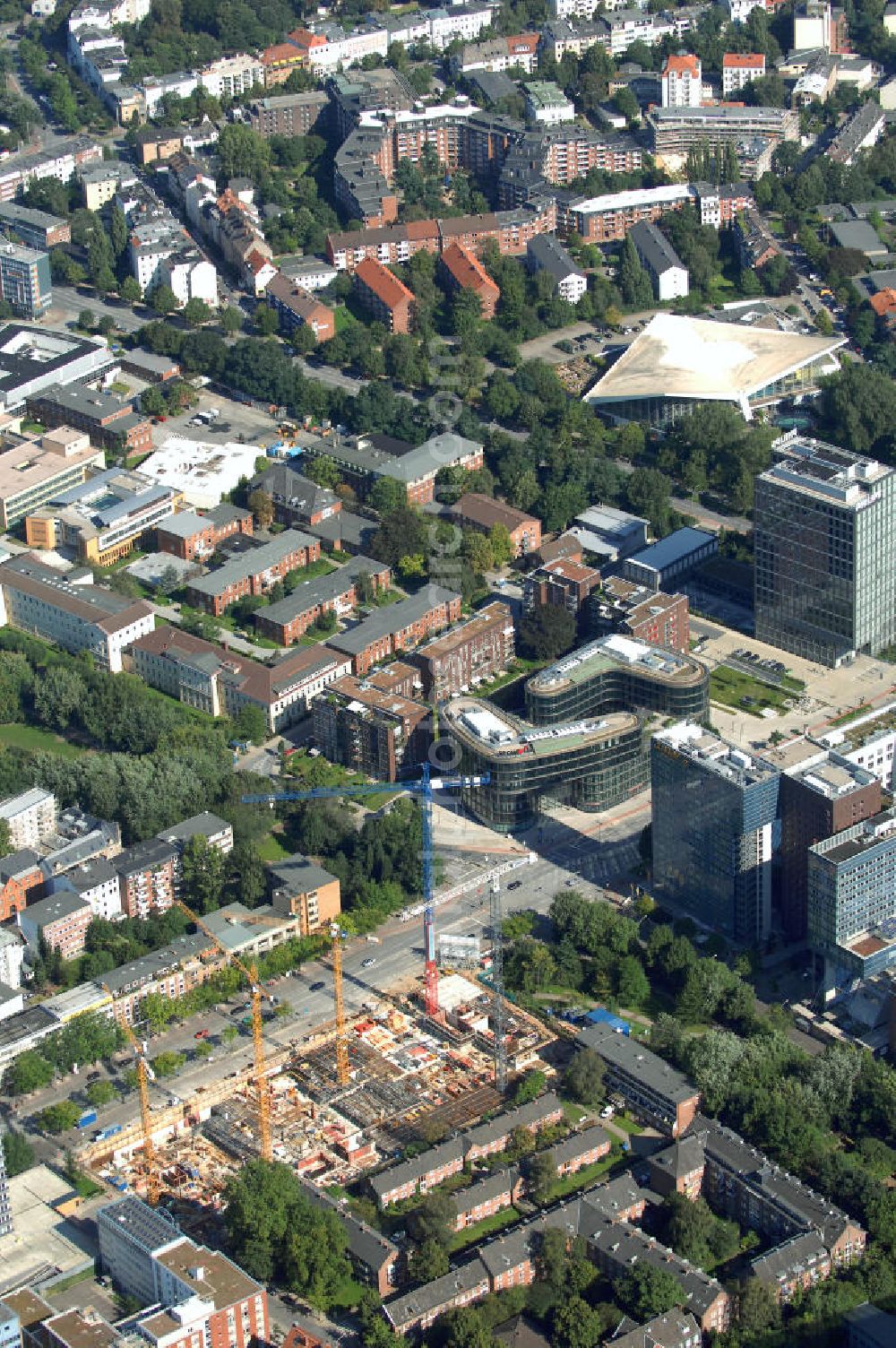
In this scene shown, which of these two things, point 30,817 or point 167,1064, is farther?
point 30,817

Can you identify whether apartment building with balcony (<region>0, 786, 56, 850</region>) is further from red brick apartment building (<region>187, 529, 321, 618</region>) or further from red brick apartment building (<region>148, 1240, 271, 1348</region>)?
red brick apartment building (<region>148, 1240, 271, 1348</region>)

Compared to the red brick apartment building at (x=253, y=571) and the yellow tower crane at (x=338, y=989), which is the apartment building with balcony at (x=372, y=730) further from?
the red brick apartment building at (x=253, y=571)

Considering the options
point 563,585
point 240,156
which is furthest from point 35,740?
point 240,156

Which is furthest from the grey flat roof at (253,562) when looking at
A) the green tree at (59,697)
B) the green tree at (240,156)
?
the green tree at (240,156)

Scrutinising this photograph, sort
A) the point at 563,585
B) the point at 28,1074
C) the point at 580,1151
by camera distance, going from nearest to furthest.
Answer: the point at 580,1151, the point at 28,1074, the point at 563,585

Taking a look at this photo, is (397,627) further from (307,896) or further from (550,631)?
(307,896)

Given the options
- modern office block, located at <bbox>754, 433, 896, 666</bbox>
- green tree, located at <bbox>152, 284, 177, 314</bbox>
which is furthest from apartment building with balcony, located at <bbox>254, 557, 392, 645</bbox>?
green tree, located at <bbox>152, 284, 177, 314</bbox>

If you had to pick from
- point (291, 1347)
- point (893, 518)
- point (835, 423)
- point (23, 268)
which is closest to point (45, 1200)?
point (291, 1347)
